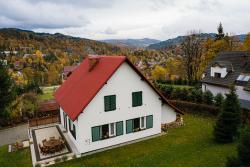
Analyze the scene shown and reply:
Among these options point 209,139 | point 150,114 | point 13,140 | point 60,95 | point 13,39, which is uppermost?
point 13,39

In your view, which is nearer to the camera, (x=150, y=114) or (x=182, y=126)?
(x=150, y=114)

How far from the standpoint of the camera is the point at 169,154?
56.9 ft

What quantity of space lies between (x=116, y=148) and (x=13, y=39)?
17689cm

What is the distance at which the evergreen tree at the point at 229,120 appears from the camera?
722 inches

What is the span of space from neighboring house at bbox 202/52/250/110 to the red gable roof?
44.7 feet

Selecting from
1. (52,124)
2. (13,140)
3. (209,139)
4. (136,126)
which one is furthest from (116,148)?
(13,140)

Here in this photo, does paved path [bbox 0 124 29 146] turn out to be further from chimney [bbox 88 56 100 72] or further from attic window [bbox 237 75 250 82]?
attic window [bbox 237 75 250 82]

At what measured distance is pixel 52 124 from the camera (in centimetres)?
2591

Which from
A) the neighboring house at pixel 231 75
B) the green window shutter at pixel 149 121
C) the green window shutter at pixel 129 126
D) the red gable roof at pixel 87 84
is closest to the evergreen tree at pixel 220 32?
the neighboring house at pixel 231 75

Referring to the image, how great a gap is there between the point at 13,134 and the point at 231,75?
92.0 ft

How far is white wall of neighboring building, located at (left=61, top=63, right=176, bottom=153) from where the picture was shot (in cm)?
1769

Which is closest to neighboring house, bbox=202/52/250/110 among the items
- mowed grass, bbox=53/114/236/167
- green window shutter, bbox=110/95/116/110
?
mowed grass, bbox=53/114/236/167

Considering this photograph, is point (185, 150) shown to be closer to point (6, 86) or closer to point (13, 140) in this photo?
point (13, 140)

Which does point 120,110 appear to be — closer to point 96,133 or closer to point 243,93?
point 96,133
